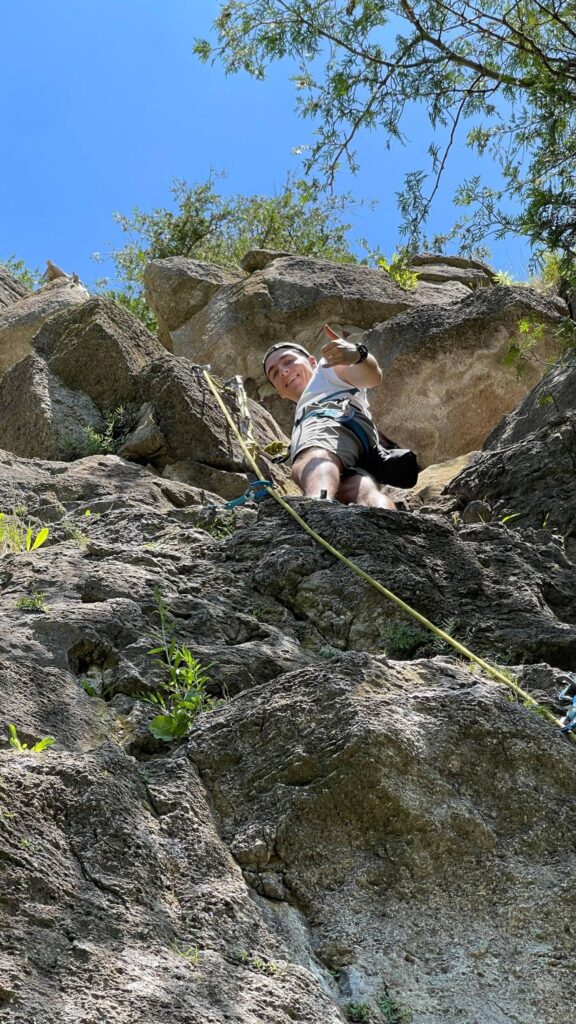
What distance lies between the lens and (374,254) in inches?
749

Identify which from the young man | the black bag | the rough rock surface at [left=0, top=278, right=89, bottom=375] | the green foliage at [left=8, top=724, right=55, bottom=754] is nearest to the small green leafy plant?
the green foliage at [left=8, top=724, right=55, bottom=754]

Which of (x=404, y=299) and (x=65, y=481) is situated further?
(x=404, y=299)

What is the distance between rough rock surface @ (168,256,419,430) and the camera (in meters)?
12.2

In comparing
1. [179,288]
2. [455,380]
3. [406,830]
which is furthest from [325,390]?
[179,288]

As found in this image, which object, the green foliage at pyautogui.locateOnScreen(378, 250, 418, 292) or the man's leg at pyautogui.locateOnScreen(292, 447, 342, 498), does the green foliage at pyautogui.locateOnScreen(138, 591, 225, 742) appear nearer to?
the man's leg at pyautogui.locateOnScreen(292, 447, 342, 498)

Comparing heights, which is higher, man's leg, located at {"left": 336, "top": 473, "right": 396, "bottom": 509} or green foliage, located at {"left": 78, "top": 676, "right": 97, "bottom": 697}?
man's leg, located at {"left": 336, "top": 473, "right": 396, "bottom": 509}

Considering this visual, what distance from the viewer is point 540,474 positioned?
6.99m

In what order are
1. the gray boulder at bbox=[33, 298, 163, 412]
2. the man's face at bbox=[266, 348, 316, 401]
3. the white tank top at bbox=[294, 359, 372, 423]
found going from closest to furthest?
the white tank top at bbox=[294, 359, 372, 423], the man's face at bbox=[266, 348, 316, 401], the gray boulder at bbox=[33, 298, 163, 412]

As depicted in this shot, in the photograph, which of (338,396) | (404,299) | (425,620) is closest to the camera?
(425,620)

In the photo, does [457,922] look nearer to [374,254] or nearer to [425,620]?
[425,620]

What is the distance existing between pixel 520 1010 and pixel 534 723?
3.27 feet

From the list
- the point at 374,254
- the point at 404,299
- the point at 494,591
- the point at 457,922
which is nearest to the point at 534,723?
the point at 457,922

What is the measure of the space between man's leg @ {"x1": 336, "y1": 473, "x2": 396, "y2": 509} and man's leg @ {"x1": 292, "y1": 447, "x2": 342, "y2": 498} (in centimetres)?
9

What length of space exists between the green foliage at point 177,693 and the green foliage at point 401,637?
31.5 inches
